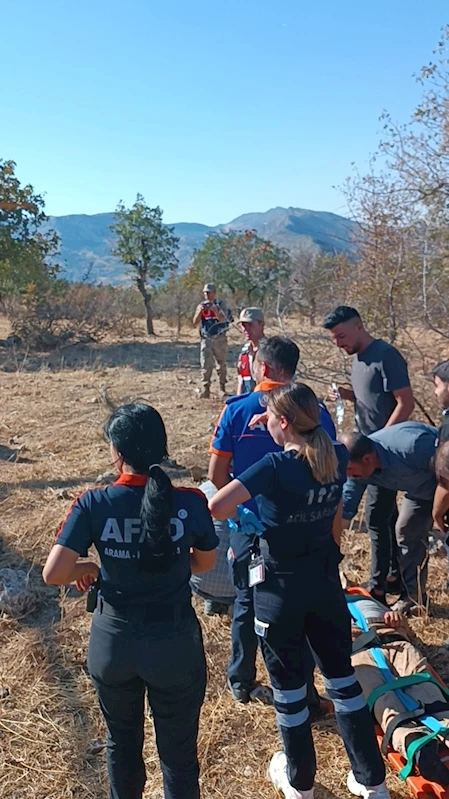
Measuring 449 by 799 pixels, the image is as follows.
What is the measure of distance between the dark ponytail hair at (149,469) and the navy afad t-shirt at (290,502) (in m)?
0.40

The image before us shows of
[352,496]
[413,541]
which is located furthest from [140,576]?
[413,541]

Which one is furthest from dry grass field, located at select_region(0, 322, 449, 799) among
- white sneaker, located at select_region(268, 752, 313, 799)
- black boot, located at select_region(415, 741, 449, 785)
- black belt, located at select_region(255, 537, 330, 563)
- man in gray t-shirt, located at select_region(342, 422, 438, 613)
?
black belt, located at select_region(255, 537, 330, 563)

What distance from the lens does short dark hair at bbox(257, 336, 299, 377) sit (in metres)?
2.64

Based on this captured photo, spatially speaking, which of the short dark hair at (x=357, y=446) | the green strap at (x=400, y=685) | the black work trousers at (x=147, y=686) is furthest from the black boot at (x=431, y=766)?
the short dark hair at (x=357, y=446)

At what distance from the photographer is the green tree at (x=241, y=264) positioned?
22.6m

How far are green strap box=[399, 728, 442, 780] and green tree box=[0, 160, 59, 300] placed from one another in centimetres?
1406

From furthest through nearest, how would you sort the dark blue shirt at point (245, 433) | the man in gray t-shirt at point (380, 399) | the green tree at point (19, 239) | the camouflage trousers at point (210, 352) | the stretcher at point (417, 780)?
the green tree at point (19, 239), the camouflage trousers at point (210, 352), the man in gray t-shirt at point (380, 399), the dark blue shirt at point (245, 433), the stretcher at point (417, 780)

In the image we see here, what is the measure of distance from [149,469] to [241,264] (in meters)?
22.1

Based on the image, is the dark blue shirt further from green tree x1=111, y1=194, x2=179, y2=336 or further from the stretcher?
A: green tree x1=111, y1=194, x2=179, y2=336

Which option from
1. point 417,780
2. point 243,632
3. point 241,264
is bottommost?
point 417,780

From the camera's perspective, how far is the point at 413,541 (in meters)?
3.63

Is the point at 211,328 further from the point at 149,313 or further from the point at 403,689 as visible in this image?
the point at 149,313

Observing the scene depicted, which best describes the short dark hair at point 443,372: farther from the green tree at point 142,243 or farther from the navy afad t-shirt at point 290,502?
the green tree at point 142,243

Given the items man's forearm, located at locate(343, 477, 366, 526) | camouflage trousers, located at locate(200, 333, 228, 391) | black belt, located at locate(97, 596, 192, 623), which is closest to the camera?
black belt, located at locate(97, 596, 192, 623)
